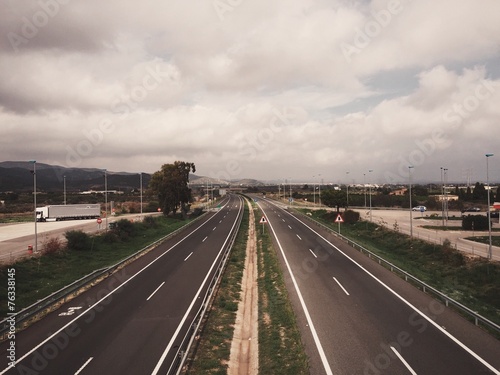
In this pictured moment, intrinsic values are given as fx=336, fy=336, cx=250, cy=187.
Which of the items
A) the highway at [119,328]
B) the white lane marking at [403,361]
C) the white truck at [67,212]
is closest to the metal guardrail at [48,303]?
the highway at [119,328]

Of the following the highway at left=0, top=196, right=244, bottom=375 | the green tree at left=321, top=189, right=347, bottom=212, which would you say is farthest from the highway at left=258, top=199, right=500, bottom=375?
the green tree at left=321, top=189, right=347, bottom=212

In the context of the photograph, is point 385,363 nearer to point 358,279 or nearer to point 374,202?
point 358,279

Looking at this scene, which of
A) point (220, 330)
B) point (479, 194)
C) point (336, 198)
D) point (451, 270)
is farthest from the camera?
point (479, 194)

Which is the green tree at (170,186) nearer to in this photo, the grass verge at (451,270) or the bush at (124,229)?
the bush at (124,229)

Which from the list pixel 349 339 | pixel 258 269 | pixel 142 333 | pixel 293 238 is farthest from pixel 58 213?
pixel 349 339

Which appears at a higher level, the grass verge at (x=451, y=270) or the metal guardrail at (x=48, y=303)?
the metal guardrail at (x=48, y=303)

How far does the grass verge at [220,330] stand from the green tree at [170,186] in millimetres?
39505

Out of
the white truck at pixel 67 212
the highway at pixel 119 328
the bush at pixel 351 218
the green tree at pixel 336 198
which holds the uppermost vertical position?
the green tree at pixel 336 198

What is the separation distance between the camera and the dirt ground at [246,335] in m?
13.2

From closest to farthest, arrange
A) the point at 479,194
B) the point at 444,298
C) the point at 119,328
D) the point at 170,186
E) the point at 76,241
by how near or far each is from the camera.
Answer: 1. the point at 119,328
2. the point at 444,298
3. the point at 76,241
4. the point at 170,186
5. the point at 479,194

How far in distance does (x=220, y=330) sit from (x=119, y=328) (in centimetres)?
474

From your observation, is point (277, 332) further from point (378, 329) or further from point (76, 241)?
point (76, 241)

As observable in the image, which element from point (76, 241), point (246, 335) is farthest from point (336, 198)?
point (246, 335)

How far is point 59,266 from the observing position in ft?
96.9
